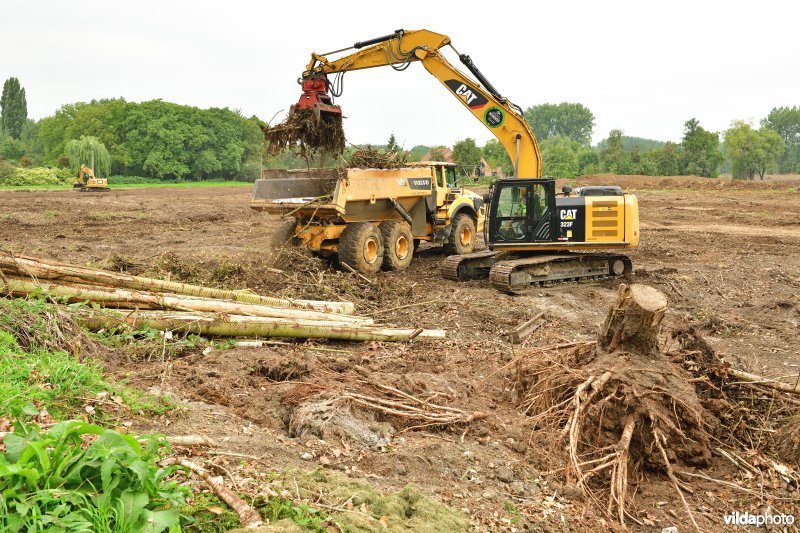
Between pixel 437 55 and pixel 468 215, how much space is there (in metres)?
4.39

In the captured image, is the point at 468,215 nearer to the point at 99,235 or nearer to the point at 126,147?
the point at 99,235

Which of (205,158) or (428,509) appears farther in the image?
(205,158)

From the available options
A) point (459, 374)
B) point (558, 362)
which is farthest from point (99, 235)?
point (558, 362)

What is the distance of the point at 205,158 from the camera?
74.3m

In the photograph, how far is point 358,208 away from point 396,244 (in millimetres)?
1151

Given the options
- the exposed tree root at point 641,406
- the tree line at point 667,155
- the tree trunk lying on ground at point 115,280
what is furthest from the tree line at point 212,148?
the exposed tree root at point 641,406

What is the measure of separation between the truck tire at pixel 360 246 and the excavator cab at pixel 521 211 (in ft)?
7.90

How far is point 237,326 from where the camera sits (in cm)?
736

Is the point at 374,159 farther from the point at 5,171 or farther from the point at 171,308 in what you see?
the point at 5,171

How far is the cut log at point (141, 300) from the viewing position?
251 inches

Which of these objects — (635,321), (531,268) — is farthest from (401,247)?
(635,321)

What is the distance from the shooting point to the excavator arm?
1351 centimetres

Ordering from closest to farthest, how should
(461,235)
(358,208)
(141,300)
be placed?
(141,300) < (358,208) < (461,235)

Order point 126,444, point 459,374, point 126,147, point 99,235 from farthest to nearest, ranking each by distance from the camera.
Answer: point 126,147, point 99,235, point 459,374, point 126,444
